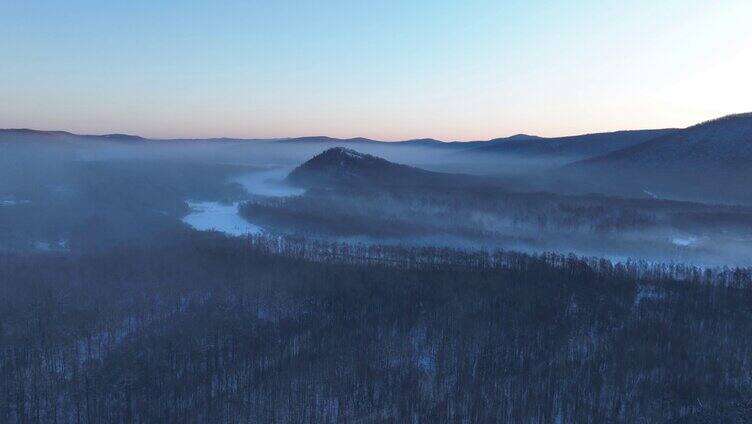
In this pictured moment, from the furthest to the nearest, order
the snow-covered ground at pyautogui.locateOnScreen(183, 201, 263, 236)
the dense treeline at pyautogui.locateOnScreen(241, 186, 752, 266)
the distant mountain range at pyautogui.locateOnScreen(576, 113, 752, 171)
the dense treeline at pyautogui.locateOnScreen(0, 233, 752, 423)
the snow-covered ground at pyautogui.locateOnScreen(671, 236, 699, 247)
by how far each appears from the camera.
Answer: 1. the distant mountain range at pyautogui.locateOnScreen(576, 113, 752, 171)
2. the snow-covered ground at pyautogui.locateOnScreen(183, 201, 263, 236)
3. the snow-covered ground at pyautogui.locateOnScreen(671, 236, 699, 247)
4. the dense treeline at pyautogui.locateOnScreen(241, 186, 752, 266)
5. the dense treeline at pyautogui.locateOnScreen(0, 233, 752, 423)

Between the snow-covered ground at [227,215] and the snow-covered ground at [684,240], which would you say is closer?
the snow-covered ground at [684,240]

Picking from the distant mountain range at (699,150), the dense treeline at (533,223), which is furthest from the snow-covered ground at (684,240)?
the distant mountain range at (699,150)

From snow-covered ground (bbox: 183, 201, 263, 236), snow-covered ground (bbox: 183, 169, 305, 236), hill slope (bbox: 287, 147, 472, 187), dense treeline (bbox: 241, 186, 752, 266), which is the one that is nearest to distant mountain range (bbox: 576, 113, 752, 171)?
dense treeline (bbox: 241, 186, 752, 266)

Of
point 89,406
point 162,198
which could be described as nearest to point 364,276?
point 89,406

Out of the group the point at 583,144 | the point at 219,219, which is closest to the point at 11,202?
the point at 219,219

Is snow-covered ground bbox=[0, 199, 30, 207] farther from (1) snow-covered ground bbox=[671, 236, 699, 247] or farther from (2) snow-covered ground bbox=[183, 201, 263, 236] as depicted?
(1) snow-covered ground bbox=[671, 236, 699, 247]

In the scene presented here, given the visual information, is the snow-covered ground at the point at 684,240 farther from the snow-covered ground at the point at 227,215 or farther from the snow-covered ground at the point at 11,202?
the snow-covered ground at the point at 11,202
